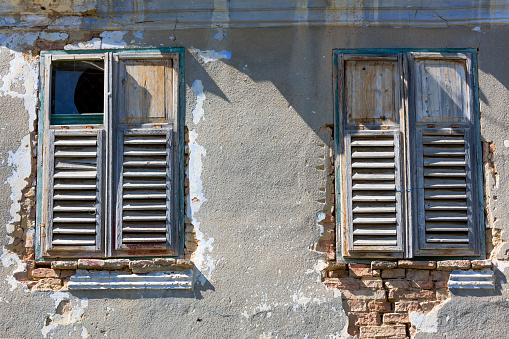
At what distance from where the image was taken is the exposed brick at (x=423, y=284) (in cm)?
475

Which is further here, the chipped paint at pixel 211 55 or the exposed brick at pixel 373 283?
the chipped paint at pixel 211 55

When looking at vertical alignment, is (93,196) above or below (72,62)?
below

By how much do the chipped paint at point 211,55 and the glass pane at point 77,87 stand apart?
2.78 ft

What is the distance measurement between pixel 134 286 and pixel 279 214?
4.27 feet

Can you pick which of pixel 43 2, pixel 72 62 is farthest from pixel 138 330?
pixel 43 2

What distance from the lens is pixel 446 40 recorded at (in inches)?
199

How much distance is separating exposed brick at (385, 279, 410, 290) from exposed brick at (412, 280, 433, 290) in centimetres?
6

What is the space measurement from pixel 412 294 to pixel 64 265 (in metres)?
2.82

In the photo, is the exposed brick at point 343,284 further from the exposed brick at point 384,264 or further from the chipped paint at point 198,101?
the chipped paint at point 198,101

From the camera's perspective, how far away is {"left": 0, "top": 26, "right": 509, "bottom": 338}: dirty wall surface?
185 inches

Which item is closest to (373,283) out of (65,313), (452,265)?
(452,265)

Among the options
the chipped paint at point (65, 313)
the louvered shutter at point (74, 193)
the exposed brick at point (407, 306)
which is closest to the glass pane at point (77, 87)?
the louvered shutter at point (74, 193)

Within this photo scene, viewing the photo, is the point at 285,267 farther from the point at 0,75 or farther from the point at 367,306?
the point at 0,75

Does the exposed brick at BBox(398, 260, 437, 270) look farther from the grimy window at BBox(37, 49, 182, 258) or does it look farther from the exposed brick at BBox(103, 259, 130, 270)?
the exposed brick at BBox(103, 259, 130, 270)
